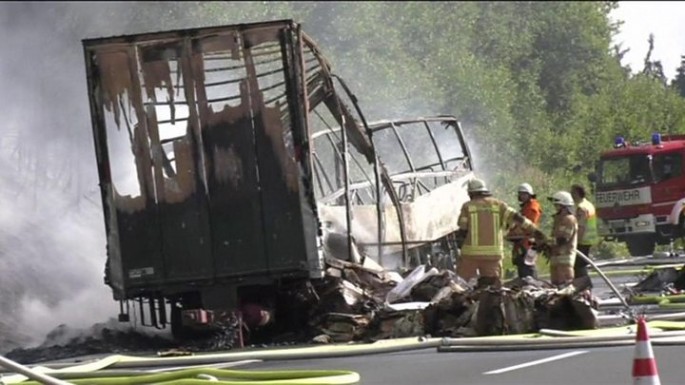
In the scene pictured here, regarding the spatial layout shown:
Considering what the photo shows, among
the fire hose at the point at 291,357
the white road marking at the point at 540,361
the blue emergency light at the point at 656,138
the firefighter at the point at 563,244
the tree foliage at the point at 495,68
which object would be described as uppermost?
the tree foliage at the point at 495,68

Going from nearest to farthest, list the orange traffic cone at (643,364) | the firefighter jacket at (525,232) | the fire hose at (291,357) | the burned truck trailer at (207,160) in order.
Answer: the orange traffic cone at (643,364), the fire hose at (291,357), the burned truck trailer at (207,160), the firefighter jacket at (525,232)

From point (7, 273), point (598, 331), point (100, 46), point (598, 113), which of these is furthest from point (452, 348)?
point (598, 113)

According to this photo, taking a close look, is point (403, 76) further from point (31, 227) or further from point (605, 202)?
point (31, 227)

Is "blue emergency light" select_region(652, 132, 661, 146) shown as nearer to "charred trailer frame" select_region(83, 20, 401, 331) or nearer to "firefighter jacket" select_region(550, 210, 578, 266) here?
"firefighter jacket" select_region(550, 210, 578, 266)

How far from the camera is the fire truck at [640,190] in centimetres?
2661

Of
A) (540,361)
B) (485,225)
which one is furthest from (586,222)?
(540,361)

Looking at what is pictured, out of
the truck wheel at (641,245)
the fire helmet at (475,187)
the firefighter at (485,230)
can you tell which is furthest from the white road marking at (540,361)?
the truck wheel at (641,245)

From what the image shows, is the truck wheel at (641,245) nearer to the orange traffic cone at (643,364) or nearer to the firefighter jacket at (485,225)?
the firefighter jacket at (485,225)

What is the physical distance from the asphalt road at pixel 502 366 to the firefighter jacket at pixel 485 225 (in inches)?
100

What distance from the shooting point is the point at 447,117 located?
2217 centimetres

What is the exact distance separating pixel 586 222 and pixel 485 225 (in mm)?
2370

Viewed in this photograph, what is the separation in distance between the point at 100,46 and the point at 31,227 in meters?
5.83

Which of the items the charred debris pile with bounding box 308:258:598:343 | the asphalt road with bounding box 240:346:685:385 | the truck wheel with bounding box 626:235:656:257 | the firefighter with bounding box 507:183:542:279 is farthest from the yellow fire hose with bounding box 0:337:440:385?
the truck wheel with bounding box 626:235:656:257

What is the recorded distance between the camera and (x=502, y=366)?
12.3 meters
